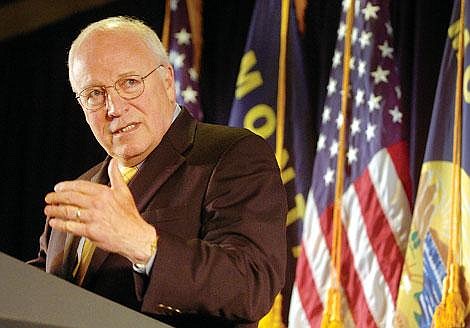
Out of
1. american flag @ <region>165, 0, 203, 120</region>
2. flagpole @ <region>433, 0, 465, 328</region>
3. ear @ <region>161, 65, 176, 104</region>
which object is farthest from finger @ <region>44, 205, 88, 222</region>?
american flag @ <region>165, 0, 203, 120</region>

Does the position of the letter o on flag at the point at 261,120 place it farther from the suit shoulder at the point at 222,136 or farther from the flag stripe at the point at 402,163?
the suit shoulder at the point at 222,136

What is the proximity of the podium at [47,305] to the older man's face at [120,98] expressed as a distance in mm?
739

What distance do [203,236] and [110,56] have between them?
0.32 meters

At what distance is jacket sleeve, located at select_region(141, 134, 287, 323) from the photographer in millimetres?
1114

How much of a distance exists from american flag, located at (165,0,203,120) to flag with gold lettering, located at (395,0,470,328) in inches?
44.3

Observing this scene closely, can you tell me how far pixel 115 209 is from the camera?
0.98m

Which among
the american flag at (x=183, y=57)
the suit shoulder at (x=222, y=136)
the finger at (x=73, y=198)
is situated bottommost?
the finger at (x=73, y=198)

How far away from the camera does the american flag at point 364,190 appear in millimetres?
3465

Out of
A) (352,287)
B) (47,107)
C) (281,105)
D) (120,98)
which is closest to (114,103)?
(120,98)

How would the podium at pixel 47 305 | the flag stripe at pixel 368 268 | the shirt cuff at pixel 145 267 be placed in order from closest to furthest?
the podium at pixel 47 305, the shirt cuff at pixel 145 267, the flag stripe at pixel 368 268

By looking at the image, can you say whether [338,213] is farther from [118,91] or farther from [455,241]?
[118,91]

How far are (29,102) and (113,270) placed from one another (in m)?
3.10

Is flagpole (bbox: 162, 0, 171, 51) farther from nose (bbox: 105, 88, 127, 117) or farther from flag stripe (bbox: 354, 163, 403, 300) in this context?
nose (bbox: 105, 88, 127, 117)

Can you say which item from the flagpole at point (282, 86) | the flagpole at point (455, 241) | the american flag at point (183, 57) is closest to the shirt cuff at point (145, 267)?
the flagpole at point (455, 241)
